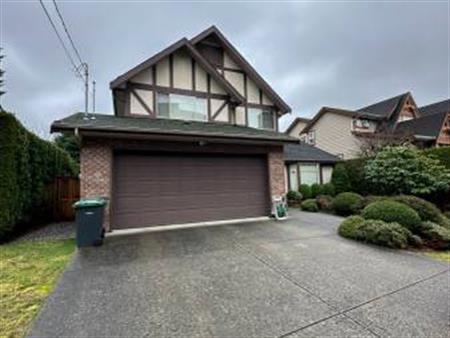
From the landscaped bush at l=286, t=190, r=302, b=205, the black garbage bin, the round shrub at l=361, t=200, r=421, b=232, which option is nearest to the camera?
the black garbage bin

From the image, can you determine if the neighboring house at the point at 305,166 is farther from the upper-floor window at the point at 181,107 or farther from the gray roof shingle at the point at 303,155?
the upper-floor window at the point at 181,107

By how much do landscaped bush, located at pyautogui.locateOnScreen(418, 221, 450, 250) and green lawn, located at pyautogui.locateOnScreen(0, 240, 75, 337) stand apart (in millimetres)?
9077

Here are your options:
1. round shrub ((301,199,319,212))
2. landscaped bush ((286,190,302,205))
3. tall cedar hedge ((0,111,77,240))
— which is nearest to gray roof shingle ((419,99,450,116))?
landscaped bush ((286,190,302,205))

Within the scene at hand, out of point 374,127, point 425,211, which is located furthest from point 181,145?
point 374,127

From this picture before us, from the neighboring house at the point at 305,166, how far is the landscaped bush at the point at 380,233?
10.6 metres

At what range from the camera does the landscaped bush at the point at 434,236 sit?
7404mm

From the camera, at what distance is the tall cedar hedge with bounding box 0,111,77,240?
24.8 ft

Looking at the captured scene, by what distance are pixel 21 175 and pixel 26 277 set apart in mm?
4910

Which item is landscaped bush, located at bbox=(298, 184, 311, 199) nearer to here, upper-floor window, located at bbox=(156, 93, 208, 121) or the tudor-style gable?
the tudor-style gable

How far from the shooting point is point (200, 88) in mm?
12344

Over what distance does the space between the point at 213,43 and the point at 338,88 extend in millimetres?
17974

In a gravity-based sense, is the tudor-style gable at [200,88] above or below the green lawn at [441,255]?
above

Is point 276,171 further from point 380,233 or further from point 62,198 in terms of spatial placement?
point 62,198

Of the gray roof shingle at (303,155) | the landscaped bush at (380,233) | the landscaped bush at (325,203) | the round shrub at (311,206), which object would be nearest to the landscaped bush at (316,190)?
the gray roof shingle at (303,155)
